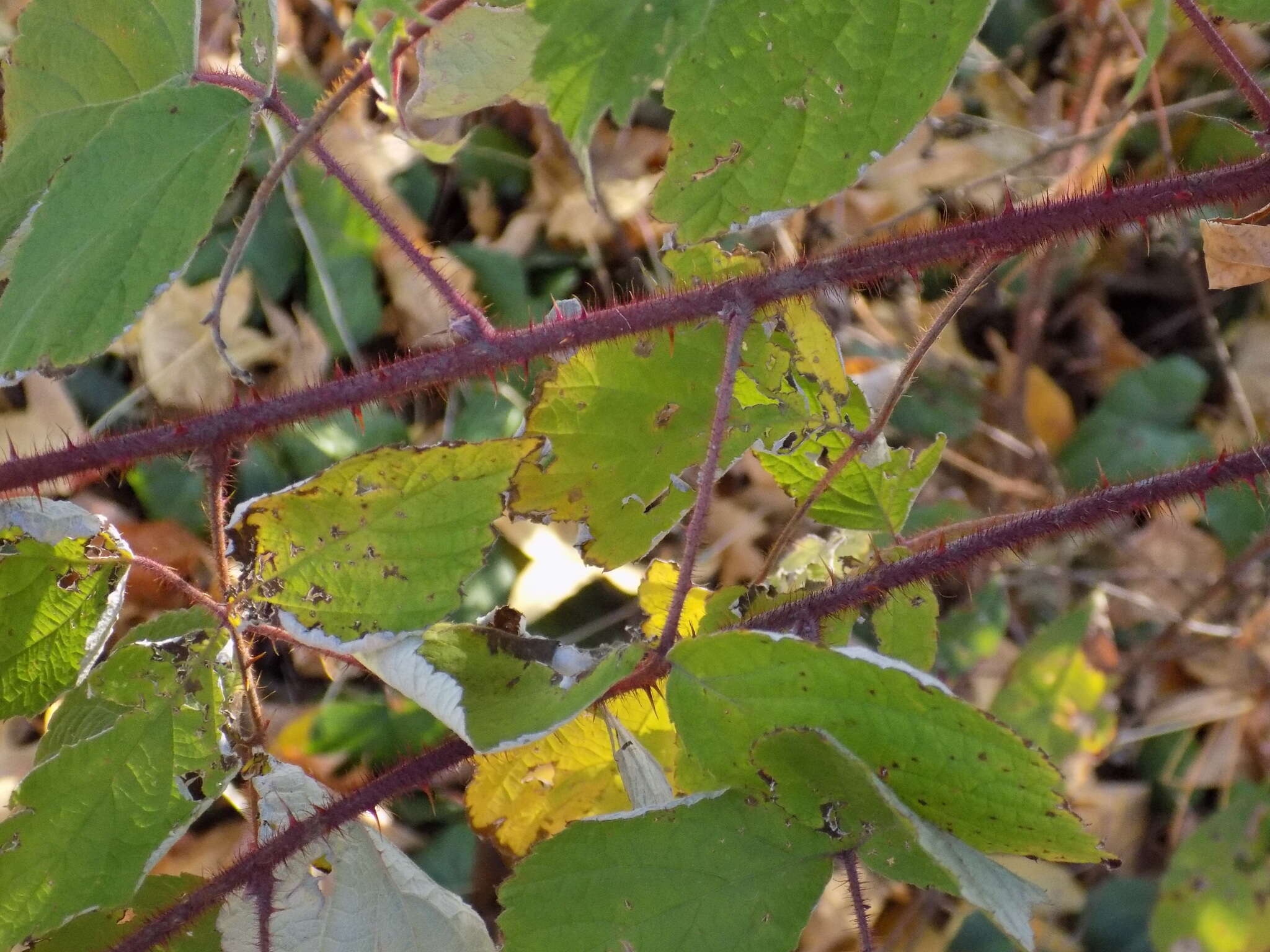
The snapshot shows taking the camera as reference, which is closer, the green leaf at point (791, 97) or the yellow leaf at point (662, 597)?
the green leaf at point (791, 97)

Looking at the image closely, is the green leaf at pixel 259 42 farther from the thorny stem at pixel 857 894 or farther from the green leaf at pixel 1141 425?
the green leaf at pixel 1141 425

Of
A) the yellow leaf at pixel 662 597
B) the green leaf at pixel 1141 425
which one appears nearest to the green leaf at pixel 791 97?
the yellow leaf at pixel 662 597

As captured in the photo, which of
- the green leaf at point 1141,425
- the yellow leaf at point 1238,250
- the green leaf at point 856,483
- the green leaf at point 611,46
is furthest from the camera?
the green leaf at point 1141,425

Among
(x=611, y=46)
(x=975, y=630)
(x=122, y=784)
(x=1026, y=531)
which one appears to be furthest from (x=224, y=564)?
(x=975, y=630)

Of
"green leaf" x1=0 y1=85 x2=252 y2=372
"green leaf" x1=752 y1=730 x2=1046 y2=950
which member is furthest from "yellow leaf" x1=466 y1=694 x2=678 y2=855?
"green leaf" x1=0 y1=85 x2=252 y2=372

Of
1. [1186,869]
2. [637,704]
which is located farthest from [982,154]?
[637,704]

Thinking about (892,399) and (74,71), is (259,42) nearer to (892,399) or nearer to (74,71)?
(74,71)

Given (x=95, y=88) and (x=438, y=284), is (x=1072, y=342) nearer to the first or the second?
(x=438, y=284)
